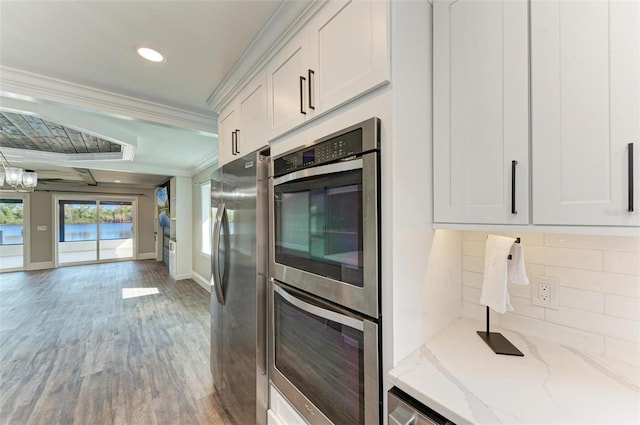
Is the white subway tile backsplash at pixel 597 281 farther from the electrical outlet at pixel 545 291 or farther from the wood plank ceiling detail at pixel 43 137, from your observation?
the wood plank ceiling detail at pixel 43 137

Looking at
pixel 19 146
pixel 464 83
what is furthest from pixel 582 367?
pixel 19 146

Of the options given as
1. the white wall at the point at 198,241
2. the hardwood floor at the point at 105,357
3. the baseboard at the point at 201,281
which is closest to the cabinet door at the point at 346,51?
the hardwood floor at the point at 105,357

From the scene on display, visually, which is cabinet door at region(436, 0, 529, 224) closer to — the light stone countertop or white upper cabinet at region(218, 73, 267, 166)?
the light stone countertop

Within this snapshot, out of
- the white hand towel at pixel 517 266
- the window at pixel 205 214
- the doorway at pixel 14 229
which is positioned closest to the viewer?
the white hand towel at pixel 517 266

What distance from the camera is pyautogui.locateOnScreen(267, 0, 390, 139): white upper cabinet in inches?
35.5

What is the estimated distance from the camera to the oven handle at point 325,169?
96 cm

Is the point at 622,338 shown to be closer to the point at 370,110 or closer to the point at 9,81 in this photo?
the point at 370,110

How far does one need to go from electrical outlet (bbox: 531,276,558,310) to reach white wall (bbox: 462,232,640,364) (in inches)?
0.6

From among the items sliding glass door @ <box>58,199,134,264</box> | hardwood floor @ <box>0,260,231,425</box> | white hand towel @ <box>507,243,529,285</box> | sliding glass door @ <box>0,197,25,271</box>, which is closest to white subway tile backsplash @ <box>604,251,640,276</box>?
white hand towel @ <box>507,243,529,285</box>

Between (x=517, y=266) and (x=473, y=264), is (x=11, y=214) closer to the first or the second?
(x=473, y=264)

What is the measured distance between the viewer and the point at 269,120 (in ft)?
4.87

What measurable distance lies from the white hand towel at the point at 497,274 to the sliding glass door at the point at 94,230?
34.2 ft

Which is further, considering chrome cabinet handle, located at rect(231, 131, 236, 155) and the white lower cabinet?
chrome cabinet handle, located at rect(231, 131, 236, 155)

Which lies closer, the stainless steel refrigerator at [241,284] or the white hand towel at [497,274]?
the white hand towel at [497,274]
